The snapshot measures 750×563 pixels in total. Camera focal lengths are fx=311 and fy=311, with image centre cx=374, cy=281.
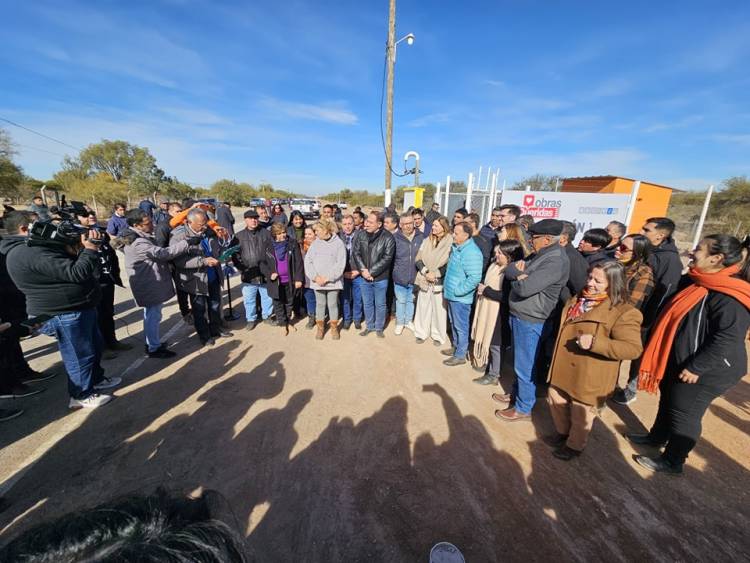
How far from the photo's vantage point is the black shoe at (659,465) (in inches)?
101

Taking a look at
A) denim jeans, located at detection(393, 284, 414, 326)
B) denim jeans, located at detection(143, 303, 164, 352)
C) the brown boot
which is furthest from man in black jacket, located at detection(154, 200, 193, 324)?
denim jeans, located at detection(393, 284, 414, 326)

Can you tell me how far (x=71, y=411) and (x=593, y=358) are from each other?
4934 millimetres

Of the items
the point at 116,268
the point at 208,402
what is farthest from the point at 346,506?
the point at 116,268

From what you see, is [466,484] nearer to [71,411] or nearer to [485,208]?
[71,411]

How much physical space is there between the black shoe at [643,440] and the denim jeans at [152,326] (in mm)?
5557

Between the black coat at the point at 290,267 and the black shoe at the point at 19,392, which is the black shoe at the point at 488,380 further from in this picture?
Answer: the black shoe at the point at 19,392

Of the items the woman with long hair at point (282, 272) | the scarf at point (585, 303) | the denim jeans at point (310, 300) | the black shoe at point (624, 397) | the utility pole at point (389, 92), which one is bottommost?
the black shoe at point (624, 397)

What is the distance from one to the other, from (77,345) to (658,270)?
6.09 meters

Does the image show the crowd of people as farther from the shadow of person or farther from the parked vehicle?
the parked vehicle

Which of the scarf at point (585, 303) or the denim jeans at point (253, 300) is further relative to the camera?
the denim jeans at point (253, 300)

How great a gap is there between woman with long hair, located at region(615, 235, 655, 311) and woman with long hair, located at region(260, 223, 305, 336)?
14.2ft

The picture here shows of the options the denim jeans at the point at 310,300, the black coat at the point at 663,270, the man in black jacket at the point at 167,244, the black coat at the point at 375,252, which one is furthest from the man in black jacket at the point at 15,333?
the black coat at the point at 663,270

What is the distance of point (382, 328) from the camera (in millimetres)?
5270

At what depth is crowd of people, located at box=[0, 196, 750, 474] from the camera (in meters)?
2.34
